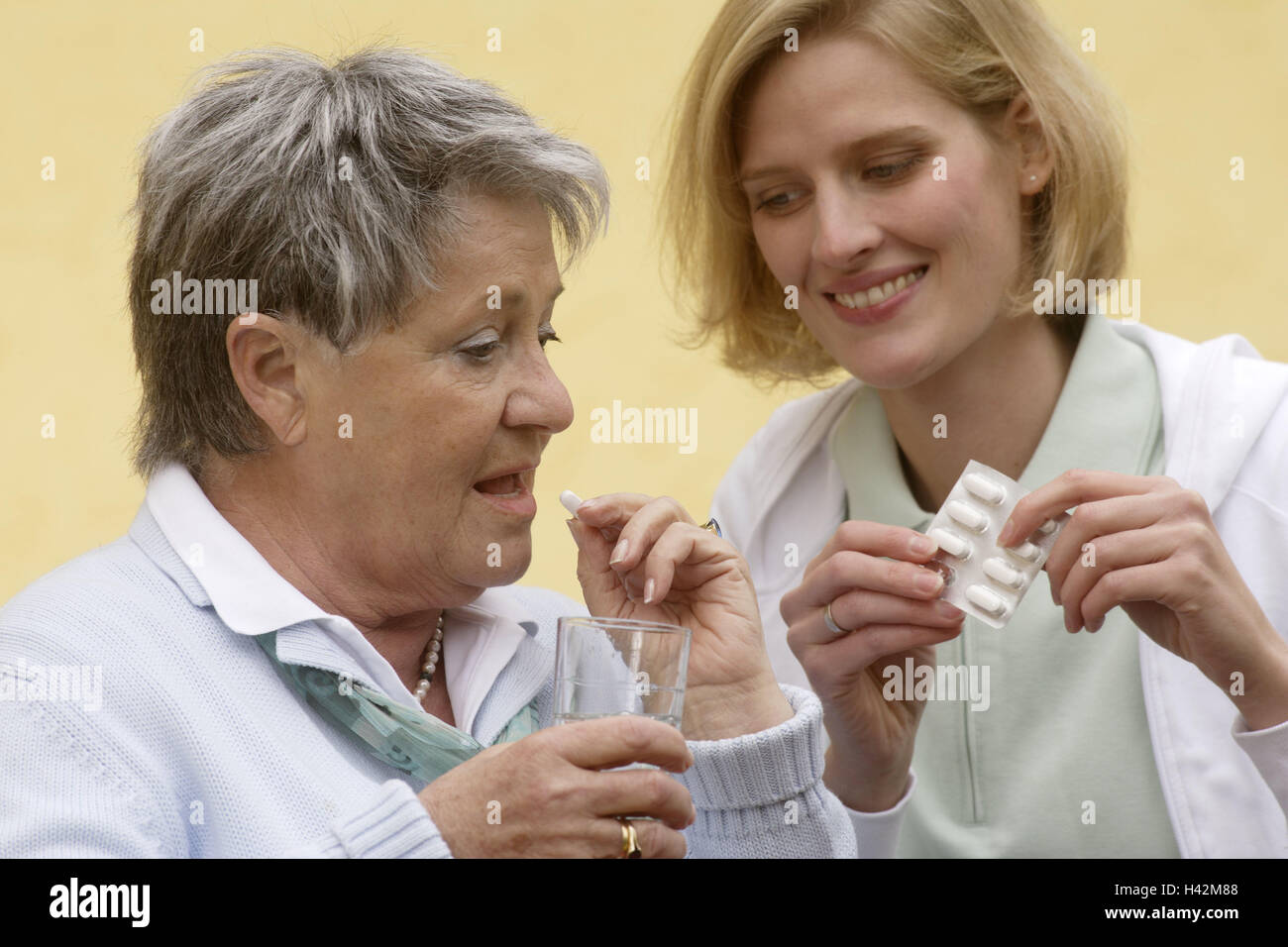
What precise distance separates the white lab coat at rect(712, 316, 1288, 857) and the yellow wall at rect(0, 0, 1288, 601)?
1.57 metres

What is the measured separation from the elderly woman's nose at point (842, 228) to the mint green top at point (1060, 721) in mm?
330

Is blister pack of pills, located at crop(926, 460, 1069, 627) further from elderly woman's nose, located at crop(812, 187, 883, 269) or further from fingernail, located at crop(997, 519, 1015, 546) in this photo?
elderly woman's nose, located at crop(812, 187, 883, 269)

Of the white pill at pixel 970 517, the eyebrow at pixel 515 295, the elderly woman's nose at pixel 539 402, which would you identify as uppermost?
the eyebrow at pixel 515 295

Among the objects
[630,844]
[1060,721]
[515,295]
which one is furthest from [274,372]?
[1060,721]

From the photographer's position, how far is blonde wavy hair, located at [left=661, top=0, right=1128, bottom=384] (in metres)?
2.04

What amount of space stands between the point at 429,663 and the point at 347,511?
23 centimetres

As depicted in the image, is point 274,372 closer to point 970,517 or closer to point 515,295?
point 515,295

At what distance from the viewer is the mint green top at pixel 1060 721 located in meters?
1.94

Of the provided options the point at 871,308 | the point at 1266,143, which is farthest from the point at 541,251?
the point at 1266,143

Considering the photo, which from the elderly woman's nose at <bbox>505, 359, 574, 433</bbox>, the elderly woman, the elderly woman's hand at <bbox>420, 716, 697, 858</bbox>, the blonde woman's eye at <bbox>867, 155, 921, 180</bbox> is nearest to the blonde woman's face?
the blonde woman's eye at <bbox>867, 155, 921, 180</bbox>

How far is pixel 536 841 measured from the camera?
1304 mm

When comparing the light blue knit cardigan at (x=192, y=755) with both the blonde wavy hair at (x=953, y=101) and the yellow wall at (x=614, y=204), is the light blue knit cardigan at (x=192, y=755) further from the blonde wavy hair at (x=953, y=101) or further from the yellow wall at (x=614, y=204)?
the yellow wall at (x=614, y=204)

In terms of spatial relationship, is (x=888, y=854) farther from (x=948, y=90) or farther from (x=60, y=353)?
(x=60, y=353)

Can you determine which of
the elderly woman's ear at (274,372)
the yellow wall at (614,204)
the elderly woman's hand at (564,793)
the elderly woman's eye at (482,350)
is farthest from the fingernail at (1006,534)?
the yellow wall at (614,204)
